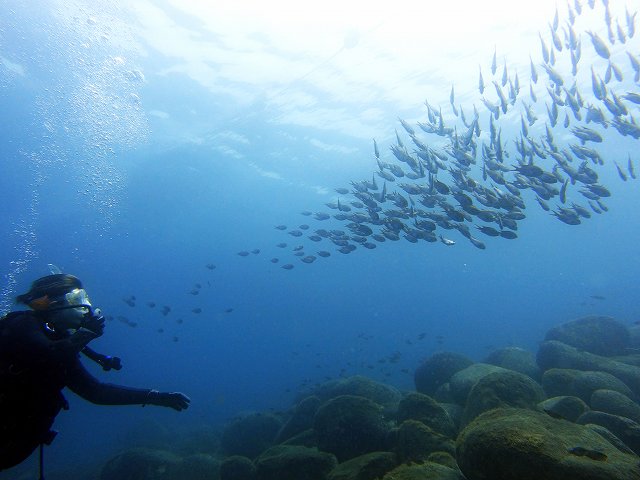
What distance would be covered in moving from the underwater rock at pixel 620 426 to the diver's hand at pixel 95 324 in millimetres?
8003

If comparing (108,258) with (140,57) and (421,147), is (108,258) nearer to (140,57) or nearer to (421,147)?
(140,57)

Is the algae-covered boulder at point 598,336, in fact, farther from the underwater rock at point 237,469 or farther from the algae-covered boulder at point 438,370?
the underwater rock at point 237,469

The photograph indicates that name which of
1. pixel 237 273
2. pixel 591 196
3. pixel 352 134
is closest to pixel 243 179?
pixel 352 134

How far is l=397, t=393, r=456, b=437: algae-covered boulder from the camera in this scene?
24.0ft

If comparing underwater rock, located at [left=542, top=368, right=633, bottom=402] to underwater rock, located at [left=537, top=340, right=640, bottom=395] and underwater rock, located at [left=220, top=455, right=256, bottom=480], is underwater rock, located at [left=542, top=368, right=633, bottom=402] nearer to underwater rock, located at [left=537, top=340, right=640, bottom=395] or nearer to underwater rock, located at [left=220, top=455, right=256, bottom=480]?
underwater rock, located at [left=537, top=340, right=640, bottom=395]

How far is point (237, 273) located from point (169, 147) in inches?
3083

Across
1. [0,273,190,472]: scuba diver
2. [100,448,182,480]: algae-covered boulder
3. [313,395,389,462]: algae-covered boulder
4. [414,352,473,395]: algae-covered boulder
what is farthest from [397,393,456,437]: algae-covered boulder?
[100,448,182,480]: algae-covered boulder

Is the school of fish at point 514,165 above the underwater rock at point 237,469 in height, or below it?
above

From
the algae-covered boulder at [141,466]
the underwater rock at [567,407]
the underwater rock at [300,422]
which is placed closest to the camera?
the underwater rock at [567,407]

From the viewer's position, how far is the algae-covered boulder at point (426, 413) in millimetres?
7305

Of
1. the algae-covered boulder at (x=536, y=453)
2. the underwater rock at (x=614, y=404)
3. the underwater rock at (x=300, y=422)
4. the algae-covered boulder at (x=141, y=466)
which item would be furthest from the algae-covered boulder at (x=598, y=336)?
the algae-covered boulder at (x=141, y=466)

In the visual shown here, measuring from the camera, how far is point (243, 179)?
4166 centimetres

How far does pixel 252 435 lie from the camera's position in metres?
12.9

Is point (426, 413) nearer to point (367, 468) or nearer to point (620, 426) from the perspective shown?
point (367, 468)
